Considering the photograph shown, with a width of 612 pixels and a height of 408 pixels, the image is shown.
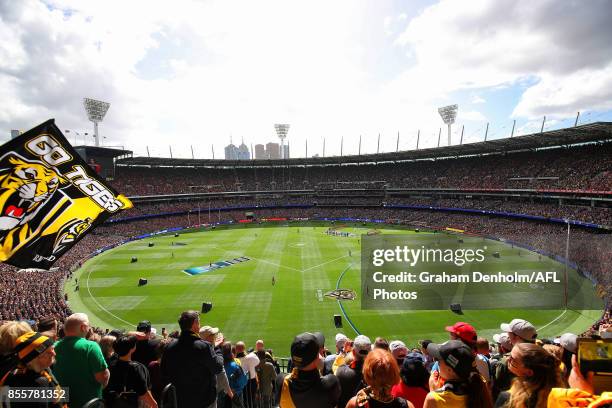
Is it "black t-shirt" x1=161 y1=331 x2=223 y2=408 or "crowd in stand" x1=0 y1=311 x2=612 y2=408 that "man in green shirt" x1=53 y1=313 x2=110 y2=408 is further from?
"black t-shirt" x1=161 y1=331 x2=223 y2=408

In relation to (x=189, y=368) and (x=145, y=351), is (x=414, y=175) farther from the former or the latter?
(x=189, y=368)

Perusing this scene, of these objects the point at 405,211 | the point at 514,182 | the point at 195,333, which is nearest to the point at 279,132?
the point at 405,211

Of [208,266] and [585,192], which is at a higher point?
[585,192]

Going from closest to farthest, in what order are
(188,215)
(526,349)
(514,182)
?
1. (526,349)
2. (514,182)
3. (188,215)

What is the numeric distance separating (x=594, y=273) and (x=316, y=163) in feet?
249

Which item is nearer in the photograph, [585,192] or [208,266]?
[208,266]

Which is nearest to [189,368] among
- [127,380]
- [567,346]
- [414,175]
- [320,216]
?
[127,380]

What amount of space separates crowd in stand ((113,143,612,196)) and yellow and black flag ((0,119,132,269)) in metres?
59.4

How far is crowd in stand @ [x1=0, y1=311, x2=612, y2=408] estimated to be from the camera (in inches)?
129

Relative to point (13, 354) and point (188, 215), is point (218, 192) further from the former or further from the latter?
point (13, 354)

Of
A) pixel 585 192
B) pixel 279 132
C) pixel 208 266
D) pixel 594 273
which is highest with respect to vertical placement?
pixel 279 132

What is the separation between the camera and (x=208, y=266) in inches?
Result: 1535

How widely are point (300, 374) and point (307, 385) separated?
158 millimetres

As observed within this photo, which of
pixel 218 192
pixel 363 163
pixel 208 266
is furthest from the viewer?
pixel 363 163
